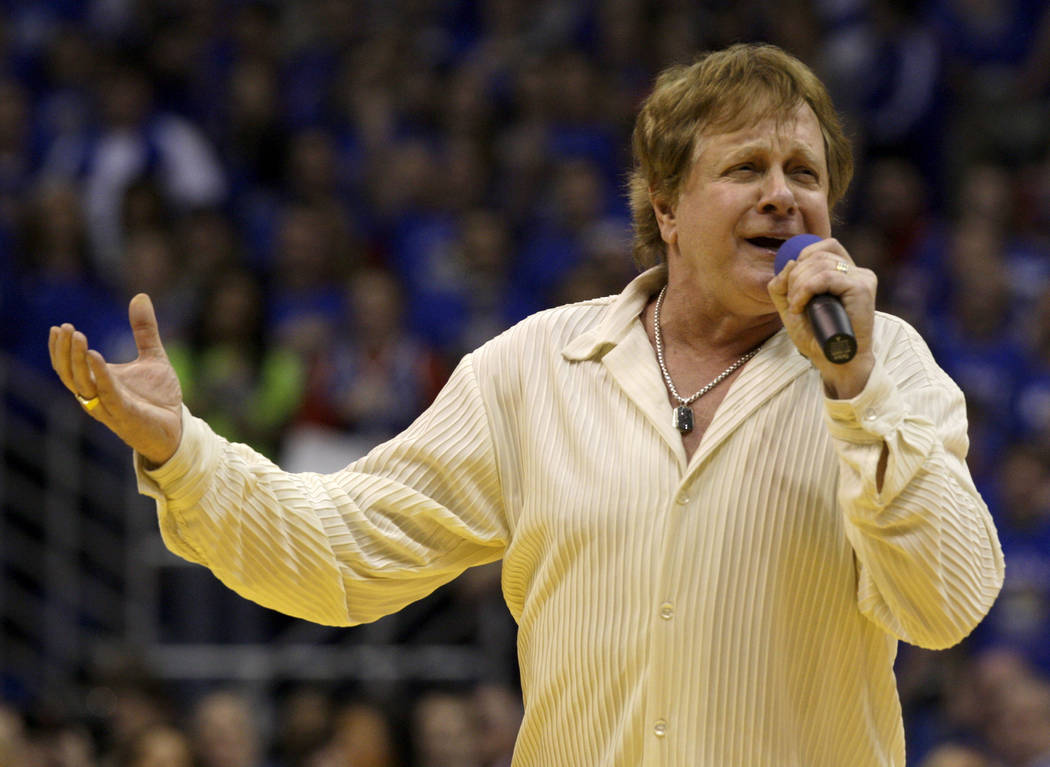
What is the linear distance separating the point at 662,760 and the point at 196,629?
163 inches

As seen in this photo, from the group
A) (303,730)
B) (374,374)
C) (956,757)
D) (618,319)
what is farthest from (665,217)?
(374,374)

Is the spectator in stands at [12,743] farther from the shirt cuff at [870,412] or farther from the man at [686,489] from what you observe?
the shirt cuff at [870,412]

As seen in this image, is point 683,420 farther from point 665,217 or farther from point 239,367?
point 239,367

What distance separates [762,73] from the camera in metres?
2.59

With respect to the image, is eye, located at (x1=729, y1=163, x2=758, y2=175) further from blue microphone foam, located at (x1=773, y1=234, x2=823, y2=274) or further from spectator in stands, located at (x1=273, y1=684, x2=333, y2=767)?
spectator in stands, located at (x1=273, y1=684, x2=333, y2=767)

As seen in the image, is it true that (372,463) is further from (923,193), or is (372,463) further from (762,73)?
(923,193)

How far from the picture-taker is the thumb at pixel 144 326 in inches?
98.3

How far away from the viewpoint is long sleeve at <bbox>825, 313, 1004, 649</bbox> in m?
2.19

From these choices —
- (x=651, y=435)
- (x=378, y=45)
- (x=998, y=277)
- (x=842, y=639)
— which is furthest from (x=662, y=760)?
(x=378, y=45)

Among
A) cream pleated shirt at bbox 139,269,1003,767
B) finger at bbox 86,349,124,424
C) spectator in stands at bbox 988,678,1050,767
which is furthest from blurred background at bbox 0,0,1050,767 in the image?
finger at bbox 86,349,124,424

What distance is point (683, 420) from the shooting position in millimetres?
2555

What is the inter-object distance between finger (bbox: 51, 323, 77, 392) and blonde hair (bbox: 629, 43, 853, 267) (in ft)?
3.24

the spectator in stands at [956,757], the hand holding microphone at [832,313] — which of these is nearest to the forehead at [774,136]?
the hand holding microphone at [832,313]

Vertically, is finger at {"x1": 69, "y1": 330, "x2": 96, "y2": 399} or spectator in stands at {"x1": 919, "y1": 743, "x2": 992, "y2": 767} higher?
finger at {"x1": 69, "y1": 330, "x2": 96, "y2": 399}
